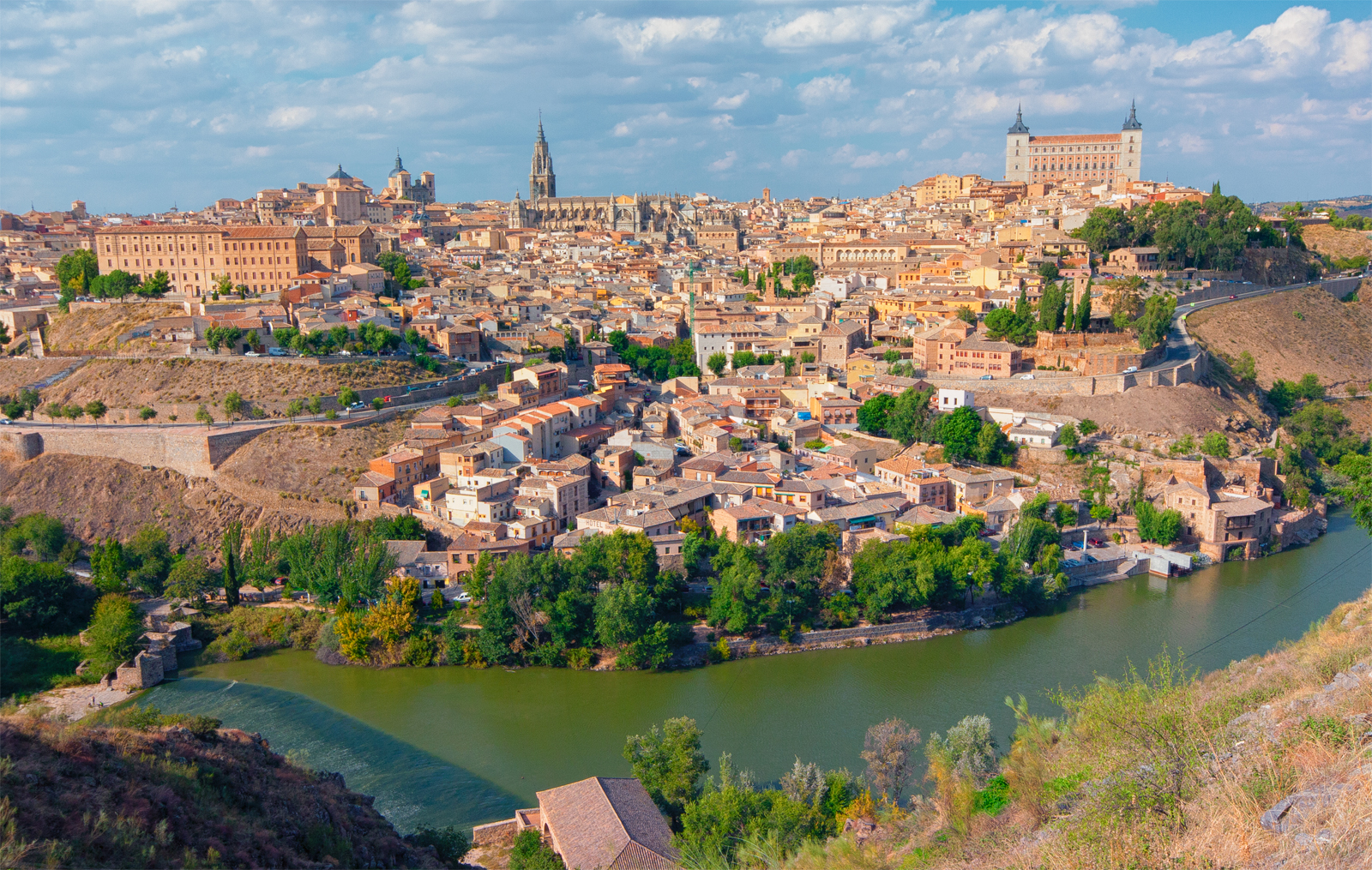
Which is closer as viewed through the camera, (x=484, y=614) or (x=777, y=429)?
(x=484, y=614)

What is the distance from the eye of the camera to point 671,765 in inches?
279

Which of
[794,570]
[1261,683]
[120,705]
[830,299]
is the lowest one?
[120,705]

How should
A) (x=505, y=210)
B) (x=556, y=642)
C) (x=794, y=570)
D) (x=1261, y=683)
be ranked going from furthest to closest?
1. (x=505, y=210)
2. (x=794, y=570)
3. (x=556, y=642)
4. (x=1261, y=683)

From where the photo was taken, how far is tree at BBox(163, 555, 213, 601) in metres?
11.4

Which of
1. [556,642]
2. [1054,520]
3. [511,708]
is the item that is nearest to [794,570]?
[556,642]

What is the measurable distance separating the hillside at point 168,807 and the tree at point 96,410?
10597mm

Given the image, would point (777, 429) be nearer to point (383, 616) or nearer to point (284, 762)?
point (383, 616)

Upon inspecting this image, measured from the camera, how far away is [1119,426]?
1486cm

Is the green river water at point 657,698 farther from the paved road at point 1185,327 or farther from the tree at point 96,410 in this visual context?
the tree at point 96,410

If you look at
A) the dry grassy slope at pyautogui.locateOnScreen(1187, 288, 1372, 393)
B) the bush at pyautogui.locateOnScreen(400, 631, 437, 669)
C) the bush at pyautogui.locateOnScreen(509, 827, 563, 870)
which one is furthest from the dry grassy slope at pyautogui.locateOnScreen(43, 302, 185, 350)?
the dry grassy slope at pyautogui.locateOnScreen(1187, 288, 1372, 393)

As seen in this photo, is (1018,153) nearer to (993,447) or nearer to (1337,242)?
(1337,242)

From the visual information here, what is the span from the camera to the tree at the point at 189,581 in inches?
449

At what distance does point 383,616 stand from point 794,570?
4.14 metres

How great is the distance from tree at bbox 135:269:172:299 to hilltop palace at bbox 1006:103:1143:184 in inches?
949
